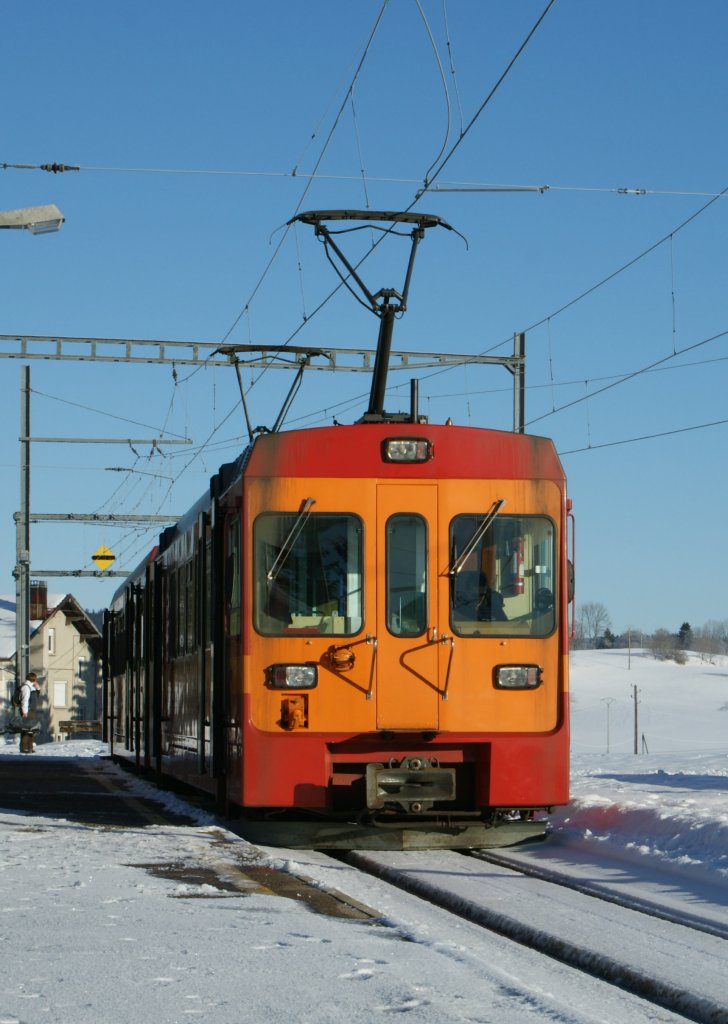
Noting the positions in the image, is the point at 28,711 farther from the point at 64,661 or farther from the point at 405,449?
the point at 64,661

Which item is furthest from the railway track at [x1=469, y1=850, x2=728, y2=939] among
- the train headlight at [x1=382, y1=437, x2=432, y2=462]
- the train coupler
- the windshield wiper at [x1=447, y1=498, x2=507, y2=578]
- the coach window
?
the train headlight at [x1=382, y1=437, x2=432, y2=462]

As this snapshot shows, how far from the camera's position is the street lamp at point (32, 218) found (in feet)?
49.2

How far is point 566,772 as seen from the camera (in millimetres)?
11570

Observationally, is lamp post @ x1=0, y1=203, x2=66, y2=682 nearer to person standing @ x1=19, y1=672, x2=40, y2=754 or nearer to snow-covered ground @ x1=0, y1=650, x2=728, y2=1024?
person standing @ x1=19, y1=672, x2=40, y2=754

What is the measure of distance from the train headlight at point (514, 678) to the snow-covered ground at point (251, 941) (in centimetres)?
120

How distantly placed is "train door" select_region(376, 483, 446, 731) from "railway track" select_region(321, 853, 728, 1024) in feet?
4.00

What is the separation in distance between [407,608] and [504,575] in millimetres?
758

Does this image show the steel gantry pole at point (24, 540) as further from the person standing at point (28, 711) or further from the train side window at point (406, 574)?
the train side window at point (406, 574)

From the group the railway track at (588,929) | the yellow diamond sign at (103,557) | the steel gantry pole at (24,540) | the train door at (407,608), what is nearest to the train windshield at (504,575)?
the train door at (407,608)

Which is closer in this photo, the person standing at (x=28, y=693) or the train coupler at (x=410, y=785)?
the train coupler at (x=410, y=785)

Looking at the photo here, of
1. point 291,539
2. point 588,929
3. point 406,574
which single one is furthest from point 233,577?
point 588,929

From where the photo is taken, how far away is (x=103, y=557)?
4091 centimetres

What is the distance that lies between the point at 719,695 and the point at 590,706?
19.2 metres

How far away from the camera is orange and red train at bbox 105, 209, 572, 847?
1141 cm
